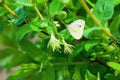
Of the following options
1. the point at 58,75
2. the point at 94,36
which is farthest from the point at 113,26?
the point at 58,75

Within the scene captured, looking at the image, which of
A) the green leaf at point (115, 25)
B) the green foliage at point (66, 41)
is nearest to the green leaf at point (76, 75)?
the green foliage at point (66, 41)

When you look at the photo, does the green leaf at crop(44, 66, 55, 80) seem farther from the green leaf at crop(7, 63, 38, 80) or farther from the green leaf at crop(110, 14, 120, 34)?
the green leaf at crop(110, 14, 120, 34)

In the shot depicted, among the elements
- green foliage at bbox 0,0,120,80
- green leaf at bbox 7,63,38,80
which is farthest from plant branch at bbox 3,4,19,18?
green leaf at bbox 7,63,38,80

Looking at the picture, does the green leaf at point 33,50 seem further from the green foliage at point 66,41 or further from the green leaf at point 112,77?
the green leaf at point 112,77

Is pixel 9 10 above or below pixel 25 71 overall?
above

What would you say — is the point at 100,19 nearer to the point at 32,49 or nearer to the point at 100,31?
the point at 100,31

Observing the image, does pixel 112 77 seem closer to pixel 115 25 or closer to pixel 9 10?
pixel 115 25

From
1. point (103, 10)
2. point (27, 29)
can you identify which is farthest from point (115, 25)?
point (27, 29)
